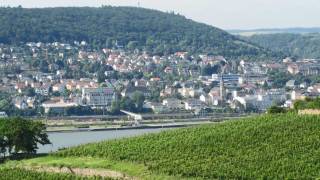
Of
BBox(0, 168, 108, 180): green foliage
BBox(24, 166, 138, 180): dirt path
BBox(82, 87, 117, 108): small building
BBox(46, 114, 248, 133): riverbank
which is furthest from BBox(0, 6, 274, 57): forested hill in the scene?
BBox(0, 168, 108, 180): green foliage

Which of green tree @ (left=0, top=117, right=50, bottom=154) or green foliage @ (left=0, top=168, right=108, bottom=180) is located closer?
green foliage @ (left=0, top=168, right=108, bottom=180)

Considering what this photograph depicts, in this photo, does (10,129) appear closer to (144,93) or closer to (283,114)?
(283,114)

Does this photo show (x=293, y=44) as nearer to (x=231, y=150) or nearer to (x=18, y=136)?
(x=18, y=136)

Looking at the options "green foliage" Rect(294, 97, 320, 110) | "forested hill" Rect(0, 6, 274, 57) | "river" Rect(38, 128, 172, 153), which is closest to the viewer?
"green foliage" Rect(294, 97, 320, 110)

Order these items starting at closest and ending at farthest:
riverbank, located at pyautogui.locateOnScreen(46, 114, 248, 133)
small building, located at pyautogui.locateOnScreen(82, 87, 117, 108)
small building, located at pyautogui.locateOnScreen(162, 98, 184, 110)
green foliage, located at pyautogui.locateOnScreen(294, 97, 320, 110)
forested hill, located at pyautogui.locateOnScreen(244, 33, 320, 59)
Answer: green foliage, located at pyautogui.locateOnScreen(294, 97, 320, 110), riverbank, located at pyautogui.locateOnScreen(46, 114, 248, 133), small building, located at pyautogui.locateOnScreen(162, 98, 184, 110), small building, located at pyautogui.locateOnScreen(82, 87, 117, 108), forested hill, located at pyautogui.locateOnScreen(244, 33, 320, 59)

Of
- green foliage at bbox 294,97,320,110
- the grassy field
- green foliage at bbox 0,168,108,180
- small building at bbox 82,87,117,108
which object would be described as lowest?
small building at bbox 82,87,117,108

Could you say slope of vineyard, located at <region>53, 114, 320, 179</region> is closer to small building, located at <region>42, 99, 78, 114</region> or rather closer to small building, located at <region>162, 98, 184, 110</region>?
small building, located at <region>42, 99, 78, 114</region>

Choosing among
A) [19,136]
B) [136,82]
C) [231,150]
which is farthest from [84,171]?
[136,82]
